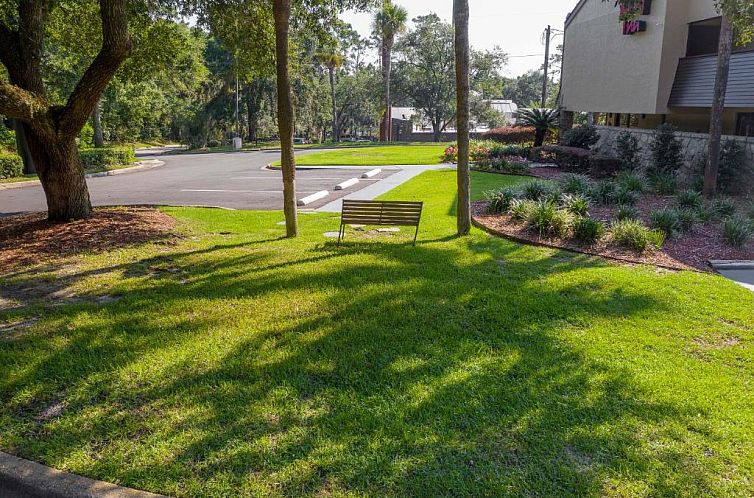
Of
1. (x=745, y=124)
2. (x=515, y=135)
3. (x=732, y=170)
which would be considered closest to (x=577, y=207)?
(x=732, y=170)

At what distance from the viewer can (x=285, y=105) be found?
8.73 meters

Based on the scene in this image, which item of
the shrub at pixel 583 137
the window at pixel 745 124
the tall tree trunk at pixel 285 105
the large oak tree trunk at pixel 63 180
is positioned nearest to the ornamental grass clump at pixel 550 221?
the tall tree trunk at pixel 285 105

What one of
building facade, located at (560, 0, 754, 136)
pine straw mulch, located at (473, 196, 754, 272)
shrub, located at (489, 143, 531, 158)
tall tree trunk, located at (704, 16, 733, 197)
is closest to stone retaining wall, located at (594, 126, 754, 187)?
building facade, located at (560, 0, 754, 136)

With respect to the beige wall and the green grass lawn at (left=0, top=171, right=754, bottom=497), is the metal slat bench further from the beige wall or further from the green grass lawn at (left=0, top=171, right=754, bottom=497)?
the beige wall

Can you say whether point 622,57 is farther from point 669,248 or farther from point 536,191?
point 669,248

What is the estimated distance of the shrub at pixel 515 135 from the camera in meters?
30.5

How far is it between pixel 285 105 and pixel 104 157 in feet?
70.0

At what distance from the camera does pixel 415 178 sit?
18266 mm

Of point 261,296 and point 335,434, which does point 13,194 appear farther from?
point 335,434

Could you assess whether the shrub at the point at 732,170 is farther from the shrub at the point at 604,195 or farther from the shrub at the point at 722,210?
the shrub at the point at 604,195

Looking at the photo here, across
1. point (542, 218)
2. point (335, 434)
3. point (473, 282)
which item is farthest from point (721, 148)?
point (335, 434)

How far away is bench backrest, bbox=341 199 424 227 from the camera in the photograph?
859cm

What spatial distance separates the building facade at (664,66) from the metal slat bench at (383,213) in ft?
33.9

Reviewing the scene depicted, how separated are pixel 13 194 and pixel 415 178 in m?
12.9
